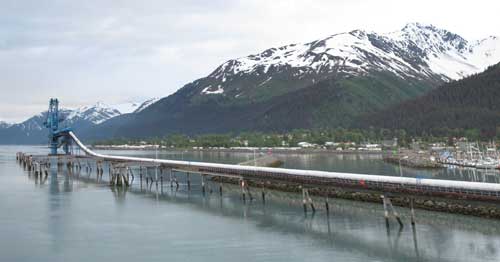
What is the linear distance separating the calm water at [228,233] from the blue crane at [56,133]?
95.2 metres

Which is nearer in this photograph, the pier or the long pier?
the long pier

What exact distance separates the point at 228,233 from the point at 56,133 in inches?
5074

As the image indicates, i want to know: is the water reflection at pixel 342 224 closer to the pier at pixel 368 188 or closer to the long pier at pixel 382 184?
the pier at pixel 368 188

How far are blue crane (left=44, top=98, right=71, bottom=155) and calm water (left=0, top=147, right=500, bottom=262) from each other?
95.2 metres

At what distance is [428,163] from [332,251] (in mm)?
99741

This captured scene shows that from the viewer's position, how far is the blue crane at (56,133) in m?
168

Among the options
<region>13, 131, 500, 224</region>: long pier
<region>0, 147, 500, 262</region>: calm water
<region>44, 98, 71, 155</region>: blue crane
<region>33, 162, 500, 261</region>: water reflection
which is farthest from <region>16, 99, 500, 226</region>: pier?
<region>44, 98, 71, 155</region>: blue crane

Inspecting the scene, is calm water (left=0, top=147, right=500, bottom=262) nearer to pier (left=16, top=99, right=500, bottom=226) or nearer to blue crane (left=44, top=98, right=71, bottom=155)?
pier (left=16, top=99, right=500, bottom=226)

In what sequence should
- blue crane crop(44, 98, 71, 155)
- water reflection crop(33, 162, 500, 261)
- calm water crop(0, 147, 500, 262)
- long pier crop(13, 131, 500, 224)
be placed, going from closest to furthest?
calm water crop(0, 147, 500, 262), water reflection crop(33, 162, 500, 261), long pier crop(13, 131, 500, 224), blue crane crop(44, 98, 71, 155)

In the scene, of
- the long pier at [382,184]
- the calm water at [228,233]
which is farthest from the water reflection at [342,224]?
the long pier at [382,184]

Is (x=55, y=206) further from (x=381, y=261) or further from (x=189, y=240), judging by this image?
(x=381, y=261)

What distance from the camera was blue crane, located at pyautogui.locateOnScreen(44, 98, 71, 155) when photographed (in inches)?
6614

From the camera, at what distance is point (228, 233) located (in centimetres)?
5278

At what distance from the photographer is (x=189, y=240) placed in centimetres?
4997
